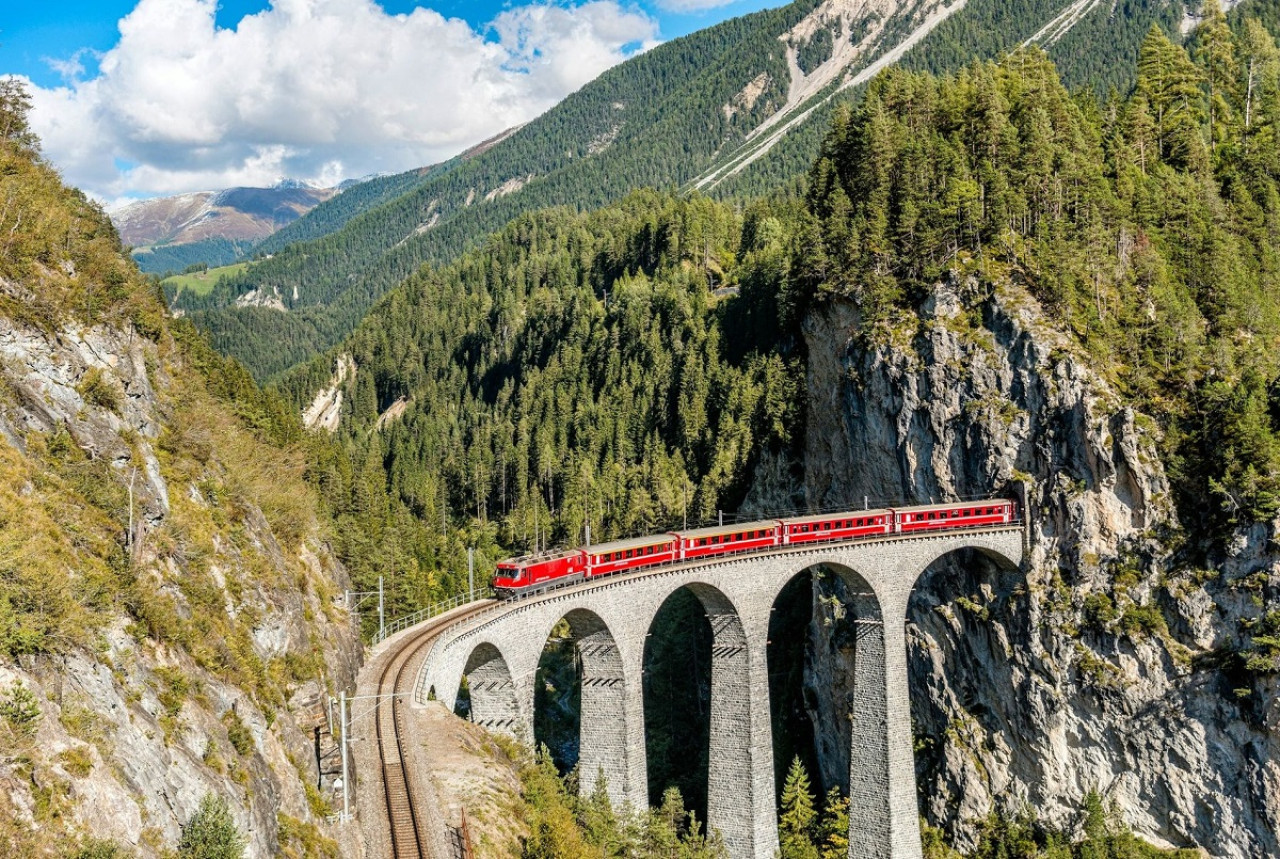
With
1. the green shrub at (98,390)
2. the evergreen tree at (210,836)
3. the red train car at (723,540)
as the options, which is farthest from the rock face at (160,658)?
the red train car at (723,540)

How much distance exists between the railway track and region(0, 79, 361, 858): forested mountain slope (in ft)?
7.03

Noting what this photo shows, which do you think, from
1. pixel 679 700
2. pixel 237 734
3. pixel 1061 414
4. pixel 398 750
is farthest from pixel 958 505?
pixel 237 734

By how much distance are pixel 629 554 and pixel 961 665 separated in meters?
24.5

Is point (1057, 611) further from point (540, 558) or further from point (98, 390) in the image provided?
point (98, 390)

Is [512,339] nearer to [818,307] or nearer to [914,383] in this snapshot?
[818,307]

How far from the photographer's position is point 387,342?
158 metres

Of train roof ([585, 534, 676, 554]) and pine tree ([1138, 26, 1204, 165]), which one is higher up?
pine tree ([1138, 26, 1204, 165])

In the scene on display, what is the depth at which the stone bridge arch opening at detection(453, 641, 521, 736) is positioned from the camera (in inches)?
1670

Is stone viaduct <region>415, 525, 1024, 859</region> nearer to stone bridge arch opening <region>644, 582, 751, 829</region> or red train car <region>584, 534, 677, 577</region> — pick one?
stone bridge arch opening <region>644, 582, 751, 829</region>

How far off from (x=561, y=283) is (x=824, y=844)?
4189 inches

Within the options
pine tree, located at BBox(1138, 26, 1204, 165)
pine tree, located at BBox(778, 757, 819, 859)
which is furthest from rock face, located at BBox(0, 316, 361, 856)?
pine tree, located at BBox(1138, 26, 1204, 165)

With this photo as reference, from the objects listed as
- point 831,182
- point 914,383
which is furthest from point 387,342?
point 914,383

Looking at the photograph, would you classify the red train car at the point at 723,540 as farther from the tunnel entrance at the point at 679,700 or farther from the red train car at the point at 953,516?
the tunnel entrance at the point at 679,700

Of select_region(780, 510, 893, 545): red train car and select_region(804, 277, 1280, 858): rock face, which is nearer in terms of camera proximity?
select_region(804, 277, 1280, 858): rock face
